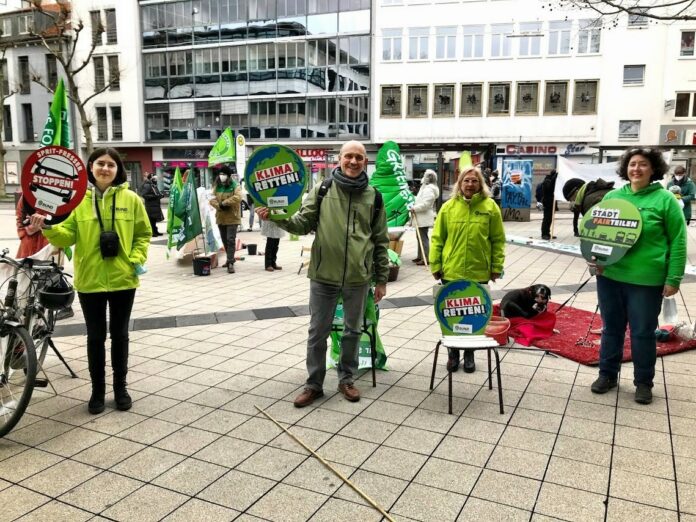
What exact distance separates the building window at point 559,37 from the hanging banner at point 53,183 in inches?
1263

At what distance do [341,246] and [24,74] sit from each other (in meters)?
46.7

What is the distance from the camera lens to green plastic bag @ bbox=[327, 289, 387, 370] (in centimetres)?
469

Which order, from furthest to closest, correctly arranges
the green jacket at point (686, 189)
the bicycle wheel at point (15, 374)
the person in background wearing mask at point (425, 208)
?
the green jacket at point (686, 189)
the person in background wearing mask at point (425, 208)
the bicycle wheel at point (15, 374)

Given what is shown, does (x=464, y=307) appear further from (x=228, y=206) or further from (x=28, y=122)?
(x=28, y=122)

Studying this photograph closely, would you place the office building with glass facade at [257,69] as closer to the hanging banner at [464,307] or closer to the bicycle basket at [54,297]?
the hanging banner at [464,307]

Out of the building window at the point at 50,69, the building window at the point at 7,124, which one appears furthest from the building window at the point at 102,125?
the building window at the point at 7,124

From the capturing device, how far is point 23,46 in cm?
4125

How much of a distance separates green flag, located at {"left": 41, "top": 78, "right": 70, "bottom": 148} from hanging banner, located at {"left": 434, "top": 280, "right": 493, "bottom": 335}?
405 cm

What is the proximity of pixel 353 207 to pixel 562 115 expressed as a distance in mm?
30754

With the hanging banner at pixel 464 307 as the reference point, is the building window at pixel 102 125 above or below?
above

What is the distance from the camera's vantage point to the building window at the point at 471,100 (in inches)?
1270

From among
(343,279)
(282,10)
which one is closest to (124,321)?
(343,279)

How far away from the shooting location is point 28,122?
1662 inches

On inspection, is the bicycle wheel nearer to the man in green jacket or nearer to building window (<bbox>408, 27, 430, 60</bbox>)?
the man in green jacket
